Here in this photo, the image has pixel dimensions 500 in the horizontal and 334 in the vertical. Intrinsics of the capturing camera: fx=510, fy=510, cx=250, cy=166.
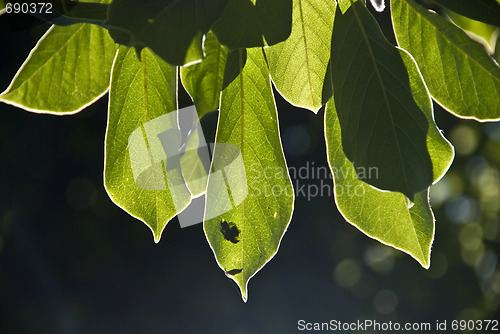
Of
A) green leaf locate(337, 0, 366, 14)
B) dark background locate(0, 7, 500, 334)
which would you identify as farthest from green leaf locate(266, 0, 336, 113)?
dark background locate(0, 7, 500, 334)

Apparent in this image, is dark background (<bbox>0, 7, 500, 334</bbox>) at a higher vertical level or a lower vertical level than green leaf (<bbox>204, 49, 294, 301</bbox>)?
lower

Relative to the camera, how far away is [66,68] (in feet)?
2.14

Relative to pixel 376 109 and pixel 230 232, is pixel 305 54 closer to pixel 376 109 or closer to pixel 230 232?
pixel 376 109

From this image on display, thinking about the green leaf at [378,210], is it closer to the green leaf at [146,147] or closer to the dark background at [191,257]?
the green leaf at [146,147]

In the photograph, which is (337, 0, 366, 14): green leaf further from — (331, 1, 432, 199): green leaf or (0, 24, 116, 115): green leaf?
(0, 24, 116, 115): green leaf

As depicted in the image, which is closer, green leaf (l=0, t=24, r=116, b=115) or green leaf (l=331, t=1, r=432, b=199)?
green leaf (l=331, t=1, r=432, b=199)

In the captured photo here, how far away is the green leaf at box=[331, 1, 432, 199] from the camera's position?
50cm

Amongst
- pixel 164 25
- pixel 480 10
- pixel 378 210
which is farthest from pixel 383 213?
pixel 164 25

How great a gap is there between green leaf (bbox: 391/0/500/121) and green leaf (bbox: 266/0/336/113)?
9 centimetres

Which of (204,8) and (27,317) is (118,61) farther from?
(27,317)

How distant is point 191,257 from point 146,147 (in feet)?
25.6

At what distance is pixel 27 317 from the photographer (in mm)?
7723

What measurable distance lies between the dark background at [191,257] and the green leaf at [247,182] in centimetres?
608

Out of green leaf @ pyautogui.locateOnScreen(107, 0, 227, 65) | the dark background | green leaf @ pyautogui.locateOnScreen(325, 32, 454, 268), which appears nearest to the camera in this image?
green leaf @ pyautogui.locateOnScreen(107, 0, 227, 65)
